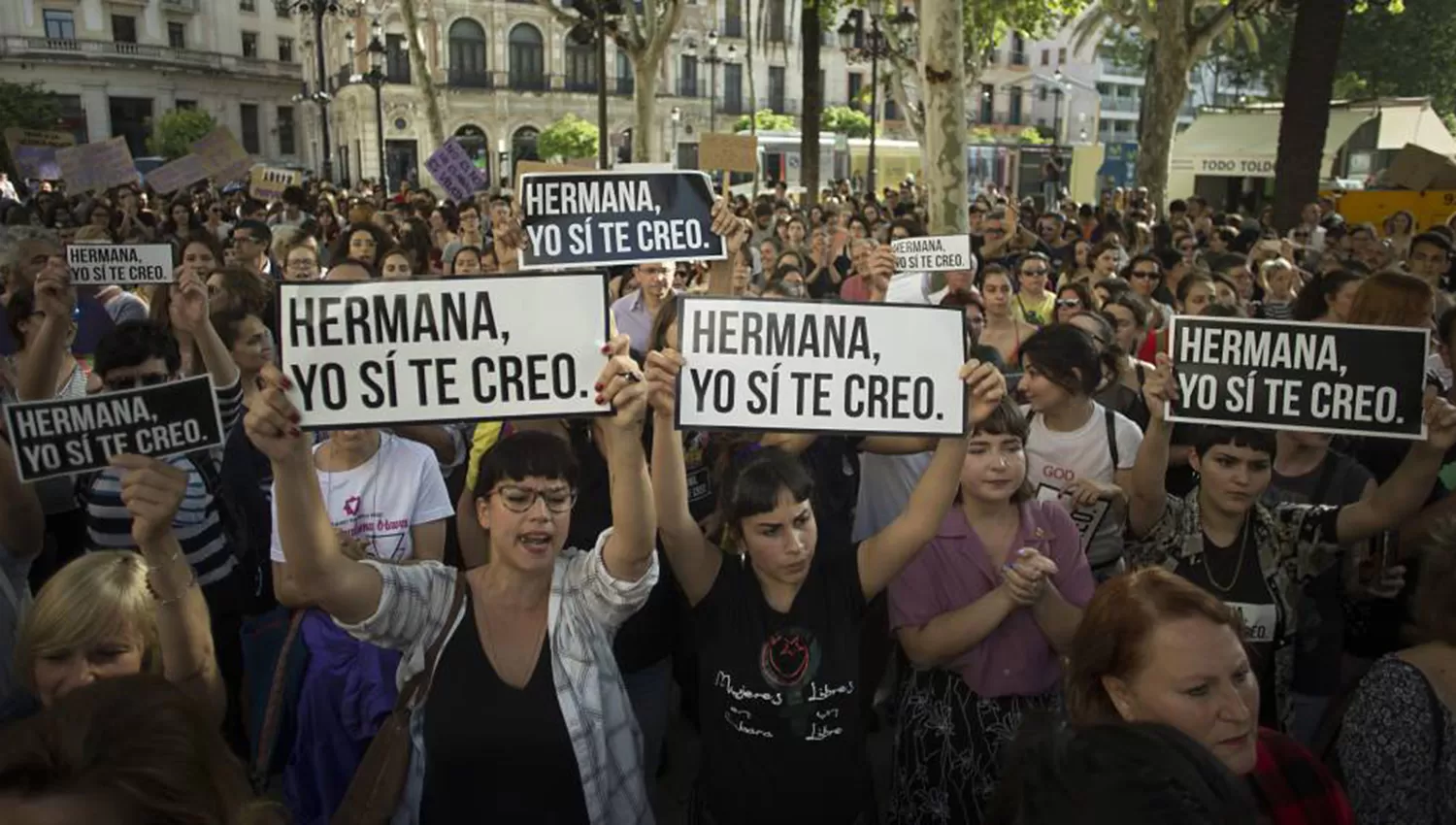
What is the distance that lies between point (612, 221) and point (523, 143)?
53.4 m

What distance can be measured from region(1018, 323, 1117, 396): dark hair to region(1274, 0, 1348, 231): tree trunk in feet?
38.5

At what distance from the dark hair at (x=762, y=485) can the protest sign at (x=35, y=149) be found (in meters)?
19.1

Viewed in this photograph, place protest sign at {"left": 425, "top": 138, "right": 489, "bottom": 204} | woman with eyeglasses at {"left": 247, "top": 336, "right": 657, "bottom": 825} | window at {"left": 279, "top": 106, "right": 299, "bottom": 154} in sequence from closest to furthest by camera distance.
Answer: woman with eyeglasses at {"left": 247, "top": 336, "right": 657, "bottom": 825}
protest sign at {"left": 425, "top": 138, "right": 489, "bottom": 204}
window at {"left": 279, "top": 106, "right": 299, "bottom": 154}

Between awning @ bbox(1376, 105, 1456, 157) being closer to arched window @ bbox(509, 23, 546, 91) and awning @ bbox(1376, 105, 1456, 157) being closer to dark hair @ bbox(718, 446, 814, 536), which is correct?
dark hair @ bbox(718, 446, 814, 536)

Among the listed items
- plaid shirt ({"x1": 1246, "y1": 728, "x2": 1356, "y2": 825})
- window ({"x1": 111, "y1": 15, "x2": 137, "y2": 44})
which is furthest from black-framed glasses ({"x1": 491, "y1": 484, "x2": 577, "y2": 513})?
window ({"x1": 111, "y1": 15, "x2": 137, "y2": 44})

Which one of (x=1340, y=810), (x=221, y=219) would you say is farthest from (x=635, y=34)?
(x=1340, y=810)

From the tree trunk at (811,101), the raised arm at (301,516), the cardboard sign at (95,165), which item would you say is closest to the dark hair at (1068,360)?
the raised arm at (301,516)

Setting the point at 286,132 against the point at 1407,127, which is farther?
the point at 286,132

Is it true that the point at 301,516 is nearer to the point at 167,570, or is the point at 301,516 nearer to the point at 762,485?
the point at 167,570

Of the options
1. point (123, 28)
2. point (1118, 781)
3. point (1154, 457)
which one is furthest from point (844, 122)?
point (1118, 781)

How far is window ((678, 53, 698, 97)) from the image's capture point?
58.8 metres

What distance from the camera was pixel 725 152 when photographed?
48.5 feet

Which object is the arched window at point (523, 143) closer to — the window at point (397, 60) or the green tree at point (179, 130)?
the window at point (397, 60)

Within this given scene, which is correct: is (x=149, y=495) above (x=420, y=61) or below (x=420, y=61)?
below
